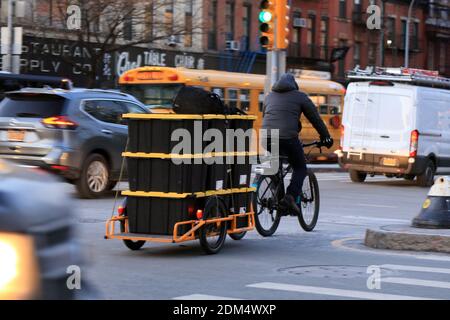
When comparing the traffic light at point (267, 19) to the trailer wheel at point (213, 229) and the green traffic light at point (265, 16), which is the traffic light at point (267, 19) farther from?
the trailer wheel at point (213, 229)

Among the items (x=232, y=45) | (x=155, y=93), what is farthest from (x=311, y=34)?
(x=155, y=93)

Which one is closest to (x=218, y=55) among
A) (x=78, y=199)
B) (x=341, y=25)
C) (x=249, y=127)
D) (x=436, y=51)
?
(x=341, y=25)

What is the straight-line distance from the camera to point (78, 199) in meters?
15.8

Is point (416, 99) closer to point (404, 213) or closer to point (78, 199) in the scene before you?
point (404, 213)

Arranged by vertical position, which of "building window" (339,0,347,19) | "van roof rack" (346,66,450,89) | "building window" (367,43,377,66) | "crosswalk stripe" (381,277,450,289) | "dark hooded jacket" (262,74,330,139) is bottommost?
"crosswalk stripe" (381,277,450,289)

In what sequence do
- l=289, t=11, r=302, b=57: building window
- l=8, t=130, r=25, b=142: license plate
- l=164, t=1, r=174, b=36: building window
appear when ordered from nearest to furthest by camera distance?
l=8, t=130, r=25, b=142: license plate < l=164, t=1, r=174, b=36: building window < l=289, t=11, r=302, b=57: building window

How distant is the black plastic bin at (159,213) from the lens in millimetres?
9523

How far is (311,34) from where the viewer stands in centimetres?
5606

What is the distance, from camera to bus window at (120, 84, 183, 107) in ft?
92.3

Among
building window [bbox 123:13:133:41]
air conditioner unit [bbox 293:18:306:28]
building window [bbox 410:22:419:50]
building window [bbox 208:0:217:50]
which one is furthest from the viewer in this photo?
building window [bbox 410:22:419:50]

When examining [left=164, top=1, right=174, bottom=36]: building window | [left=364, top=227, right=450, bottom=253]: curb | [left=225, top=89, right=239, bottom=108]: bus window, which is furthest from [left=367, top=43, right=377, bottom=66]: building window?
[left=364, top=227, right=450, bottom=253]: curb

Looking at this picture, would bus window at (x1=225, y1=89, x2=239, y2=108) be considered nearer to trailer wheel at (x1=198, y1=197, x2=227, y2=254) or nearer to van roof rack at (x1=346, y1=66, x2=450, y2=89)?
van roof rack at (x1=346, y1=66, x2=450, y2=89)

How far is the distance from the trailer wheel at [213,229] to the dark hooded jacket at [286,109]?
1796 millimetres

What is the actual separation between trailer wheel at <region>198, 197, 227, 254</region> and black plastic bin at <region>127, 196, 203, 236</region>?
13 centimetres
